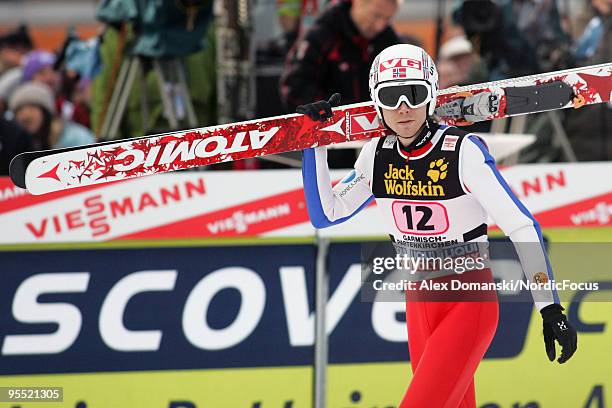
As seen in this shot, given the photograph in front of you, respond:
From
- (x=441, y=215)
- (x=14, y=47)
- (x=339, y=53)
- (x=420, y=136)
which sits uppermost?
(x=14, y=47)

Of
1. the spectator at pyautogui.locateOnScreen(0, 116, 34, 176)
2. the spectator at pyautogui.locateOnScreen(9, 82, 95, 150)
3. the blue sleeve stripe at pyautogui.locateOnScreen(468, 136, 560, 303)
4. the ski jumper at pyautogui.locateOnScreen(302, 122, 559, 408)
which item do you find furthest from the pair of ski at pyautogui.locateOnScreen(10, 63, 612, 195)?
the spectator at pyautogui.locateOnScreen(9, 82, 95, 150)

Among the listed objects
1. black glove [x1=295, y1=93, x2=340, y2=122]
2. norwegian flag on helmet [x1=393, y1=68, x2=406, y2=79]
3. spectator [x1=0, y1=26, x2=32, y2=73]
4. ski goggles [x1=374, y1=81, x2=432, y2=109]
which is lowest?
black glove [x1=295, y1=93, x2=340, y2=122]

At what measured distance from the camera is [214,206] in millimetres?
5344

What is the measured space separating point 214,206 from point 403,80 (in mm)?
1601

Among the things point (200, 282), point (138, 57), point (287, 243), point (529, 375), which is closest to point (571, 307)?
point (529, 375)

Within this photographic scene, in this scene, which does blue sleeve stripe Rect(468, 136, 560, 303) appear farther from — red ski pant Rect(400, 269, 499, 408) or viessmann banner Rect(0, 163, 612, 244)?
viessmann banner Rect(0, 163, 612, 244)

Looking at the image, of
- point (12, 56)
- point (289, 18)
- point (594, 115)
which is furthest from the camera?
point (12, 56)

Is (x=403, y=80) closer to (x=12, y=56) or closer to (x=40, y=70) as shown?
(x=40, y=70)

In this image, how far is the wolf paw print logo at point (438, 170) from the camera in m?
4.06

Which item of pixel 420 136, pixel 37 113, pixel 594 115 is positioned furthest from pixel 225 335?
pixel 594 115

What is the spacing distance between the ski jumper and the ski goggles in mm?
149

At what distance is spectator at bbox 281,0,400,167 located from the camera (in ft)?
21.1

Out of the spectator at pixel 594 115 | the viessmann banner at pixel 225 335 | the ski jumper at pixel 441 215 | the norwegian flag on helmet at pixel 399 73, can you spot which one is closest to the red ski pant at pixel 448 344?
the ski jumper at pixel 441 215

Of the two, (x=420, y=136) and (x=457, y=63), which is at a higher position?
(x=457, y=63)
